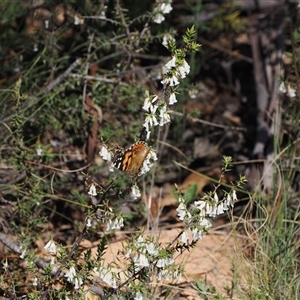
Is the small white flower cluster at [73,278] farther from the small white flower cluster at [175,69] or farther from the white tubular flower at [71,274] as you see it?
the small white flower cluster at [175,69]

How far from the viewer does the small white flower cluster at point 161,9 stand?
11.4 feet

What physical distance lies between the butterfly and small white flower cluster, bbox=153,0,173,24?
1065 millimetres

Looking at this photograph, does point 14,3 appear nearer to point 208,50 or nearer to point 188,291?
point 208,50

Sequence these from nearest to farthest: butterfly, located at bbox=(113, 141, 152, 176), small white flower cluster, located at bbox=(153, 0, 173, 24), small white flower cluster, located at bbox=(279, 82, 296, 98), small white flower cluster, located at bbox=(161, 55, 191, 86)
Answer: small white flower cluster, located at bbox=(161, 55, 191, 86), butterfly, located at bbox=(113, 141, 152, 176), small white flower cluster, located at bbox=(153, 0, 173, 24), small white flower cluster, located at bbox=(279, 82, 296, 98)

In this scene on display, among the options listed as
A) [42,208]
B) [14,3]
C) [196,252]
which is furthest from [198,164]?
[14,3]

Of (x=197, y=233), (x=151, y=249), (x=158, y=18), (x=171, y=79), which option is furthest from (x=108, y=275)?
(x=158, y=18)

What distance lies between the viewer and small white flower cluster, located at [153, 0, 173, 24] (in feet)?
11.4

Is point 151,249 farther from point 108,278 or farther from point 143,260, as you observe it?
point 108,278

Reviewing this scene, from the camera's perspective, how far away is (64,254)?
8.93 feet

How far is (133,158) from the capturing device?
262 centimetres

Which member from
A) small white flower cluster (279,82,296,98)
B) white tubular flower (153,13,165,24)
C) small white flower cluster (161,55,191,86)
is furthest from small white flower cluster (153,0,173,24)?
small white flower cluster (161,55,191,86)

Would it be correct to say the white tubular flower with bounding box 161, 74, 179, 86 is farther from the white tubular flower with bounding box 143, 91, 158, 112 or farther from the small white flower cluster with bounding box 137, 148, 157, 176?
the small white flower cluster with bounding box 137, 148, 157, 176

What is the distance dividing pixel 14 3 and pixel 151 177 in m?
1.37

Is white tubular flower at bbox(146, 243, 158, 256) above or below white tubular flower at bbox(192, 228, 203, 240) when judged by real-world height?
below
